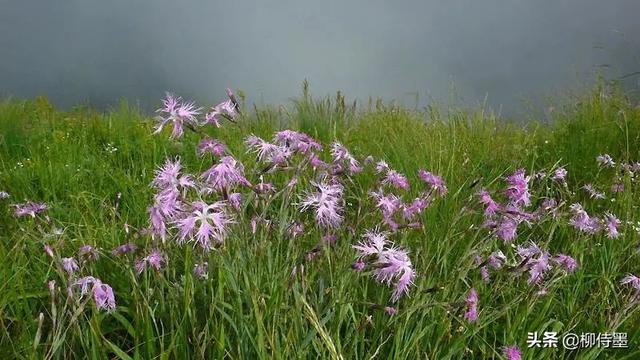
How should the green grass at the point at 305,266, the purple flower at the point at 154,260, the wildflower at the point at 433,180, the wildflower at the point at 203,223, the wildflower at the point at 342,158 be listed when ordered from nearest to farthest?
the wildflower at the point at 203,223 < the green grass at the point at 305,266 < the purple flower at the point at 154,260 < the wildflower at the point at 342,158 < the wildflower at the point at 433,180

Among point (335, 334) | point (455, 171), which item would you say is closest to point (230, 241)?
point (335, 334)

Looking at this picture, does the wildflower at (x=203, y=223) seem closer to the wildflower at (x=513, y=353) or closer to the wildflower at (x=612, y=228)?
the wildflower at (x=513, y=353)

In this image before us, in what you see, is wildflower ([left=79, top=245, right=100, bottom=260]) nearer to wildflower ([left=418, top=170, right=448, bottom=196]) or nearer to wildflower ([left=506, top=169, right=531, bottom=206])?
wildflower ([left=418, top=170, right=448, bottom=196])

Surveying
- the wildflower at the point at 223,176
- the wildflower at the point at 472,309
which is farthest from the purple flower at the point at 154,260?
the wildflower at the point at 472,309

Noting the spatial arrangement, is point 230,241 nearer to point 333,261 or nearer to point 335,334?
point 333,261

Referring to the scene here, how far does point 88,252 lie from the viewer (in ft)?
6.17

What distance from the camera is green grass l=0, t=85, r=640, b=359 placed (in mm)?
1621

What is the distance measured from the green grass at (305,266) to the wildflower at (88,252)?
10 centimetres

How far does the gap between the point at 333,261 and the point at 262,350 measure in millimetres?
550

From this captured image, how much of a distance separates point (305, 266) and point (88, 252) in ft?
2.14

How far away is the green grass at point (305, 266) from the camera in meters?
1.62

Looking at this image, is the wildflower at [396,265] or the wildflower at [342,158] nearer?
the wildflower at [396,265]

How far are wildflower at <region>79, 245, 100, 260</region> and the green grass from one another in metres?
0.10

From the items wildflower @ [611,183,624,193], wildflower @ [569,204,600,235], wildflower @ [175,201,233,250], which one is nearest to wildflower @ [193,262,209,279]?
wildflower @ [175,201,233,250]
